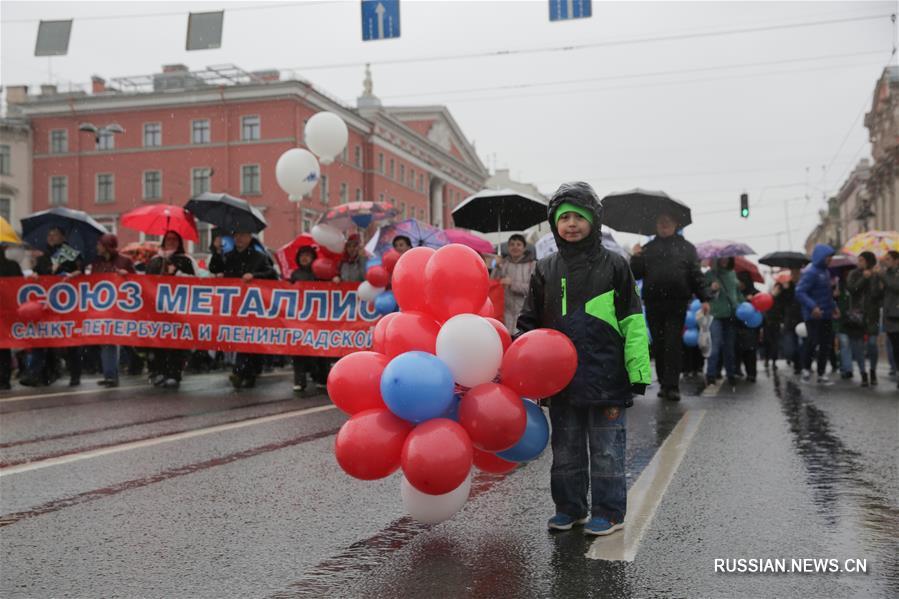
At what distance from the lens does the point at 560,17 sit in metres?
17.1

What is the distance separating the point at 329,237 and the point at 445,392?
9.24 meters

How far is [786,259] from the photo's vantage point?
17109 mm

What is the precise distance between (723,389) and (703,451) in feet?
18.8

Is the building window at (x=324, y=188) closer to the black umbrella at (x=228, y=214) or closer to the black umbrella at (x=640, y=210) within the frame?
the black umbrella at (x=228, y=214)

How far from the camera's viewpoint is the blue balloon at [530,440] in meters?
4.19

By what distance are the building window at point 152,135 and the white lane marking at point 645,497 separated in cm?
5761

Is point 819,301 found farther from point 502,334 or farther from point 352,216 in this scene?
point 502,334

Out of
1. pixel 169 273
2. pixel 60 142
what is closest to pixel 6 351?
pixel 169 273

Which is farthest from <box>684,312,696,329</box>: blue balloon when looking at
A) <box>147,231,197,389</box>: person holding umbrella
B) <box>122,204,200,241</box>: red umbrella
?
<box>122,204,200,241</box>: red umbrella

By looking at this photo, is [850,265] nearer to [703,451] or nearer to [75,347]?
[703,451]

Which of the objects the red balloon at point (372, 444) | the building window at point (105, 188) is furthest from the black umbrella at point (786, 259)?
the building window at point (105, 188)

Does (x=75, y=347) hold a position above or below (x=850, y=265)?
below

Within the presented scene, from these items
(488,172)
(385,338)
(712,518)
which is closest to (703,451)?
(712,518)

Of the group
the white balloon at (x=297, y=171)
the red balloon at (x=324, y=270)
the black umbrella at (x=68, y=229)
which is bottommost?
the red balloon at (x=324, y=270)
